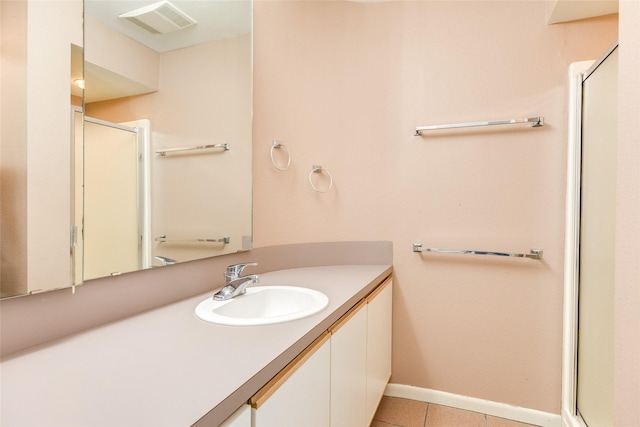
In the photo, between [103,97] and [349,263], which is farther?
[349,263]

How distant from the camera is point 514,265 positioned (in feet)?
5.66

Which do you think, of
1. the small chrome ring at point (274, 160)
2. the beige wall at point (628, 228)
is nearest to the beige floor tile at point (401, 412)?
the beige wall at point (628, 228)

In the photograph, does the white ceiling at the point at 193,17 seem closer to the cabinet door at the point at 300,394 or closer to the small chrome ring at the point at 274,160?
the small chrome ring at the point at 274,160

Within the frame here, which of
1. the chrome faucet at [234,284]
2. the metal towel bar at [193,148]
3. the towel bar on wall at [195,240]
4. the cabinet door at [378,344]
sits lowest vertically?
the cabinet door at [378,344]

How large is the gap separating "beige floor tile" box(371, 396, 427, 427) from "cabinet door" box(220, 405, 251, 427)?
1306 mm

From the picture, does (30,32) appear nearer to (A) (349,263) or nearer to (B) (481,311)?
(A) (349,263)

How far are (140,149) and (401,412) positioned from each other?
1804 millimetres

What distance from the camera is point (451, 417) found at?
1772 mm

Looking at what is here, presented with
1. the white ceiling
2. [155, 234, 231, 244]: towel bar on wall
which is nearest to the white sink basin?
[155, 234, 231, 244]: towel bar on wall

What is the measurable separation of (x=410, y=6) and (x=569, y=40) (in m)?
0.81

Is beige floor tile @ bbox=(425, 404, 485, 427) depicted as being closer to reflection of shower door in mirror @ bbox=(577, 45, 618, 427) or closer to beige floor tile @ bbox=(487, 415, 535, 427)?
beige floor tile @ bbox=(487, 415, 535, 427)

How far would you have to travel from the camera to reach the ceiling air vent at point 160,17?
1110 mm

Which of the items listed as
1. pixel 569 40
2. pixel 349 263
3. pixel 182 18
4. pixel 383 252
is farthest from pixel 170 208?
pixel 569 40

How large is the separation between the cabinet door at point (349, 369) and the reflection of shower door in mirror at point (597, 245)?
0.94 m
